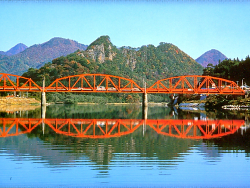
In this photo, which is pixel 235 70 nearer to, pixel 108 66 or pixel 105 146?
pixel 108 66

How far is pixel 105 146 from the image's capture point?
→ 1750 centimetres

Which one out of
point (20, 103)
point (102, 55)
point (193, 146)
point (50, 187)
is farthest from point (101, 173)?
point (102, 55)

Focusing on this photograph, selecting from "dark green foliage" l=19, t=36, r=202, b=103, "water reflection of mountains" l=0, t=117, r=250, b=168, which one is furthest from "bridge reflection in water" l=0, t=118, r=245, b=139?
"dark green foliage" l=19, t=36, r=202, b=103

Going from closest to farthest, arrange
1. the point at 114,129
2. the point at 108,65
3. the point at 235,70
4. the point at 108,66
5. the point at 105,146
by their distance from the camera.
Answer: the point at 105,146 → the point at 114,129 → the point at 235,70 → the point at 108,66 → the point at 108,65

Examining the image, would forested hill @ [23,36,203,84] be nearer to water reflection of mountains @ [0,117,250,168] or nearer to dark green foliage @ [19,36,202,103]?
dark green foliage @ [19,36,202,103]

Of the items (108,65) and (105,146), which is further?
(108,65)

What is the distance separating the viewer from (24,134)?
73.3ft

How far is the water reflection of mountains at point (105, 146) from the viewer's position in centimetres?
1470

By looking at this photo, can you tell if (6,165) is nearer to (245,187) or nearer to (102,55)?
(245,187)

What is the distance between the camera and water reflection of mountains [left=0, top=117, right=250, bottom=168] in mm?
14703

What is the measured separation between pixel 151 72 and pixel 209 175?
6860 inches

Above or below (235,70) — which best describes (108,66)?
above

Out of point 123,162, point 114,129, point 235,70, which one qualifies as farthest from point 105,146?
point 235,70

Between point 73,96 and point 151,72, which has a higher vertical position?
point 151,72
